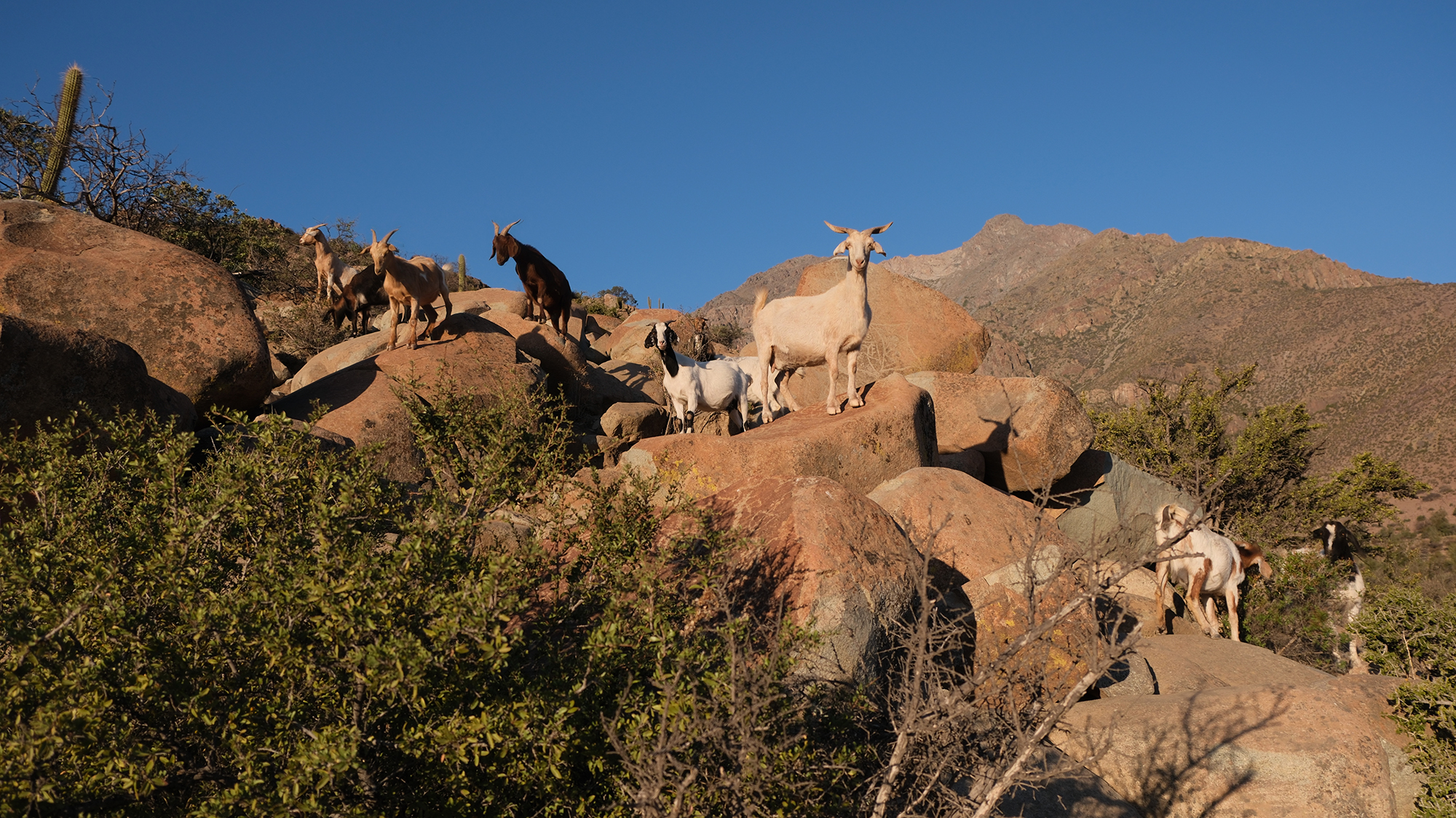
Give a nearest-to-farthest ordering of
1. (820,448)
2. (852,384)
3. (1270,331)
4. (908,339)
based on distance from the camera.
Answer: (820,448) < (852,384) < (908,339) < (1270,331)

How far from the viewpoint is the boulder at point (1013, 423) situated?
1215cm

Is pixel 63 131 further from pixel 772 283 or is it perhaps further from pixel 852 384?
pixel 772 283

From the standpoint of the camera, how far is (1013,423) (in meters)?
12.4

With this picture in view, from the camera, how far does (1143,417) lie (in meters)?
18.0

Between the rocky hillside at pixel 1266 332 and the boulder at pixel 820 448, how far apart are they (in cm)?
1109

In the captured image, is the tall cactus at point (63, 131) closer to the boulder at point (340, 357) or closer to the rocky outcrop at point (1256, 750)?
the boulder at point (340, 357)

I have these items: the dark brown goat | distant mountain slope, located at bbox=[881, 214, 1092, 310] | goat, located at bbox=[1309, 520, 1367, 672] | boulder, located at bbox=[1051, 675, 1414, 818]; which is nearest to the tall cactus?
the dark brown goat

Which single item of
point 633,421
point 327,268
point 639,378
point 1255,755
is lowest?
point 1255,755

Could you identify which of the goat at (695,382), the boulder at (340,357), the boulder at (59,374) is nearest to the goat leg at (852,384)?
the goat at (695,382)

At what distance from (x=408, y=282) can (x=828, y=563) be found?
9427 millimetres

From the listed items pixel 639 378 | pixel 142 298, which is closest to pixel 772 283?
pixel 639 378

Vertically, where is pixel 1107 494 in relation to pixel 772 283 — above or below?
below

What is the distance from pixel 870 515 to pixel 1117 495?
927 centimetres

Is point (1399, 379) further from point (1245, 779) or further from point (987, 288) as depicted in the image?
point (987, 288)
